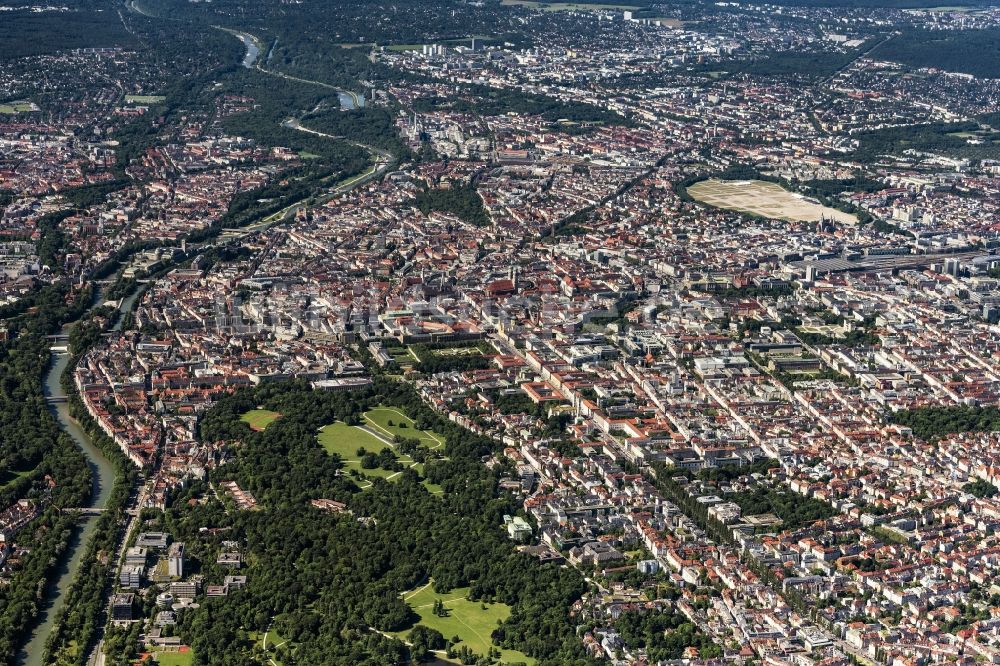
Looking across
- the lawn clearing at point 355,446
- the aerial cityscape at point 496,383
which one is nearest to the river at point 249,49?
the aerial cityscape at point 496,383

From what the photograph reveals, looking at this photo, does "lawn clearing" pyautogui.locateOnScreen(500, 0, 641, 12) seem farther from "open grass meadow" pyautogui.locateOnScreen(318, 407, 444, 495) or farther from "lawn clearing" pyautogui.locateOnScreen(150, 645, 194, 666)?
"lawn clearing" pyautogui.locateOnScreen(150, 645, 194, 666)

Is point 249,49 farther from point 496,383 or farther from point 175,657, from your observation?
point 175,657

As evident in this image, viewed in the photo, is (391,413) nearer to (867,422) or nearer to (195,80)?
(867,422)

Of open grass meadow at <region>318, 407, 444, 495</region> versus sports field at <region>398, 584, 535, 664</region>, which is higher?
sports field at <region>398, 584, 535, 664</region>

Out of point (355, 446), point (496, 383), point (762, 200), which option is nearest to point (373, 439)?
point (355, 446)

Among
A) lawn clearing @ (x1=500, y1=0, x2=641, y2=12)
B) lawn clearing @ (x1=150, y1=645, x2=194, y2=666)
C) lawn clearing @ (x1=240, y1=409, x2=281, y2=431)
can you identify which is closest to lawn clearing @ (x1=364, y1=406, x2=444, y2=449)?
lawn clearing @ (x1=240, y1=409, x2=281, y2=431)
